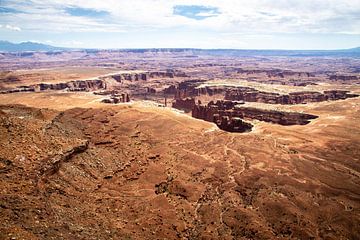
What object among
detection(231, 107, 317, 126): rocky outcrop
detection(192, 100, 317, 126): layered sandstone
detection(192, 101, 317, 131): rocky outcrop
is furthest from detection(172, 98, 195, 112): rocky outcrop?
detection(231, 107, 317, 126): rocky outcrop

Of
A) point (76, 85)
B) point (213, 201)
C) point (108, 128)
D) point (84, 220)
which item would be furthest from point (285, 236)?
point (76, 85)

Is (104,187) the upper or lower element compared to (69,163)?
lower

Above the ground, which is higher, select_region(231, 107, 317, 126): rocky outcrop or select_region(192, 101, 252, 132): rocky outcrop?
select_region(192, 101, 252, 132): rocky outcrop

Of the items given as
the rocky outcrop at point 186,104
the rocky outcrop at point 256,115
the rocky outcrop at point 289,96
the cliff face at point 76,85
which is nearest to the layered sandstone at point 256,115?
the rocky outcrop at point 256,115

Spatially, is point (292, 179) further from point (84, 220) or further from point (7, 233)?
point (7, 233)

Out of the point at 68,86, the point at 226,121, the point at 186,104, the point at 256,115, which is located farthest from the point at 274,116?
the point at 68,86

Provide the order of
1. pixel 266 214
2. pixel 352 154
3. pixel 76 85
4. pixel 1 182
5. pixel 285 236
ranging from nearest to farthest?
pixel 1 182 → pixel 285 236 → pixel 266 214 → pixel 352 154 → pixel 76 85

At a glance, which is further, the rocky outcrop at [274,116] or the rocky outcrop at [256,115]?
the rocky outcrop at [256,115]

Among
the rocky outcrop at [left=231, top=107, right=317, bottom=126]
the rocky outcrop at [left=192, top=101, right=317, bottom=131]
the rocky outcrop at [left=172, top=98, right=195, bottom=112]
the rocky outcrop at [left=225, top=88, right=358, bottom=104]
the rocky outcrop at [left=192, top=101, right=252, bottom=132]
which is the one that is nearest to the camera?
the rocky outcrop at [left=192, top=101, right=252, bottom=132]

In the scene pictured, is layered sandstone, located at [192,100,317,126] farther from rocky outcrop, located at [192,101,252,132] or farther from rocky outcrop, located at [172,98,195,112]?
rocky outcrop, located at [172,98,195,112]

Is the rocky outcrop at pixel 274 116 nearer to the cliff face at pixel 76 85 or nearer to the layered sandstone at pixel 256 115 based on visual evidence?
the layered sandstone at pixel 256 115

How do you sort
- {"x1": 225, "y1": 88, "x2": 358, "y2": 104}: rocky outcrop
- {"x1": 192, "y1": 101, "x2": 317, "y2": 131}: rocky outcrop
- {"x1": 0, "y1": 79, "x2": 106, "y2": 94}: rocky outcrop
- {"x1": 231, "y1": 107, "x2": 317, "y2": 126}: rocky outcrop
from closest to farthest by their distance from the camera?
{"x1": 231, "y1": 107, "x2": 317, "y2": 126}: rocky outcrop → {"x1": 192, "y1": 101, "x2": 317, "y2": 131}: rocky outcrop → {"x1": 225, "y1": 88, "x2": 358, "y2": 104}: rocky outcrop → {"x1": 0, "y1": 79, "x2": 106, "y2": 94}: rocky outcrop
